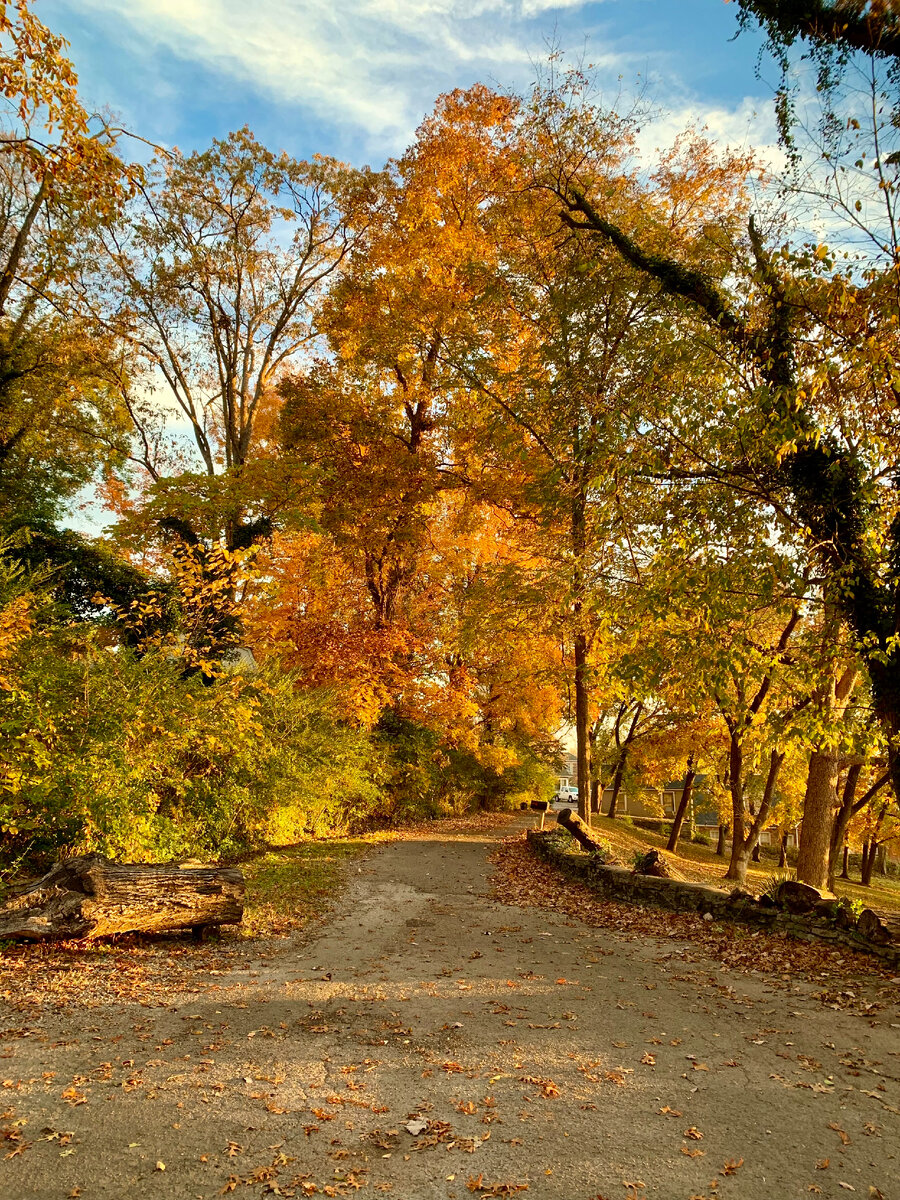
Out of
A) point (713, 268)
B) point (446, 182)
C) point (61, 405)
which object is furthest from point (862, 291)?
point (61, 405)

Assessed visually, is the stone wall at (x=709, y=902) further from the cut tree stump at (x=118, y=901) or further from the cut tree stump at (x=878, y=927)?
the cut tree stump at (x=118, y=901)

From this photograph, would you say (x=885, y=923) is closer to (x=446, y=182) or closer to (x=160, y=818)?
(x=160, y=818)

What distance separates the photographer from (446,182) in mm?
18297

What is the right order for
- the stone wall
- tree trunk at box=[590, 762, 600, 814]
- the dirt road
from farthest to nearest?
tree trunk at box=[590, 762, 600, 814] < the stone wall < the dirt road

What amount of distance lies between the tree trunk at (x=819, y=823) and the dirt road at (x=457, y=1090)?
743cm

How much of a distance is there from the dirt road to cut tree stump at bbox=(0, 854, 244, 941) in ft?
3.28

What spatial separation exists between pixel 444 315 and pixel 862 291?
40.2 ft

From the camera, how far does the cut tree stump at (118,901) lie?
5891mm

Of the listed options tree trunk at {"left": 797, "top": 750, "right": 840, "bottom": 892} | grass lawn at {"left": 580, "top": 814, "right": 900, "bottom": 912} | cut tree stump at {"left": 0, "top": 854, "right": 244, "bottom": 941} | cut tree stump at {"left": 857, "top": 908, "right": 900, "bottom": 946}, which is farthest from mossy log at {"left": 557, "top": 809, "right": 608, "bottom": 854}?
cut tree stump at {"left": 0, "top": 854, "right": 244, "bottom": 941}

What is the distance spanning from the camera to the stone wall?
6.96m

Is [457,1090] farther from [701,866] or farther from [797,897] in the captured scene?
[701,866]

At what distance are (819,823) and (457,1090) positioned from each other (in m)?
10.9

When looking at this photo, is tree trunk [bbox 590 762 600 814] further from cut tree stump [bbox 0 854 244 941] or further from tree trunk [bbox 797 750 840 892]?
cut tree stump [bbox 0 854 244 941]

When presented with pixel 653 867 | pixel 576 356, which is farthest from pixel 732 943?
pixel 576 356
